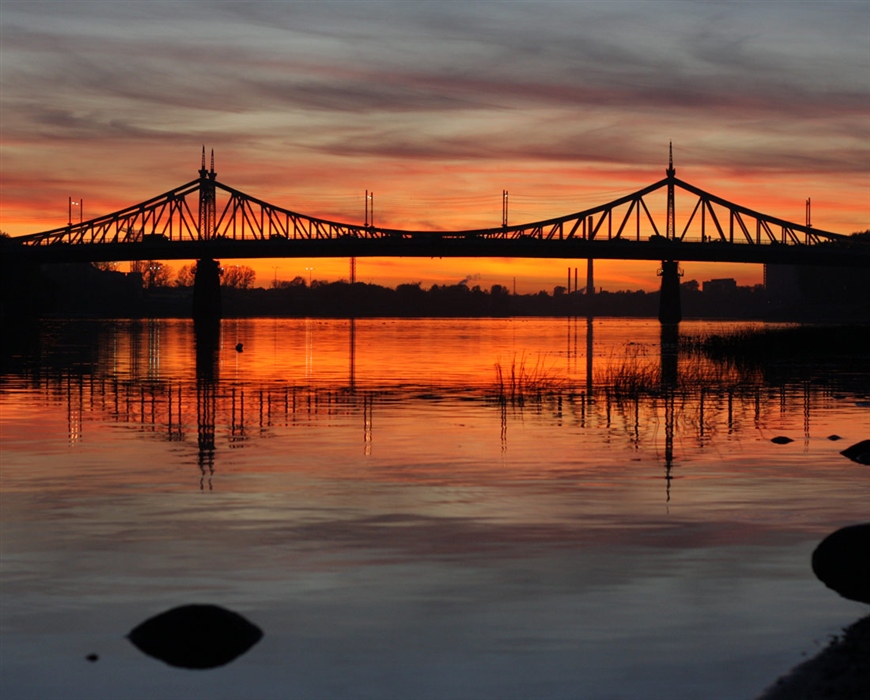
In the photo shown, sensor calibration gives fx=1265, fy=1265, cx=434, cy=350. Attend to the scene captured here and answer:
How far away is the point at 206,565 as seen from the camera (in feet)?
38.9

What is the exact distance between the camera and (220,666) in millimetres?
8766

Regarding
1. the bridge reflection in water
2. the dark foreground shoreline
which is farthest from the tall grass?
the dark foreground shoreline

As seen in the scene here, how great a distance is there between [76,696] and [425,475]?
10623 millimetres

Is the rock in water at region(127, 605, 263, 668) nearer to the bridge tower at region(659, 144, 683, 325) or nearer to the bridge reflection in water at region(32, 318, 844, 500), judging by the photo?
the bridge reflection in water at region(32, 318, 844, 500)

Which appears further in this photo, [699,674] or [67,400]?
[67,400]

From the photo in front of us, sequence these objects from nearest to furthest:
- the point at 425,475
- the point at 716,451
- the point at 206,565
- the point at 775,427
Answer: the point at 206,565, the point at 425,475, the point at 716,451, the point at 775,427

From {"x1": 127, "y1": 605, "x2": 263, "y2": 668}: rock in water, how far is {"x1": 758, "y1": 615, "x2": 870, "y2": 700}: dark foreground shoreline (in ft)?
12.0

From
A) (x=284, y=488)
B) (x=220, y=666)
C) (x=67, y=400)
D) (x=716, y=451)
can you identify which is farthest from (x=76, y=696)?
(x=67, y=400)

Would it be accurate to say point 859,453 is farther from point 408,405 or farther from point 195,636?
point 408,405

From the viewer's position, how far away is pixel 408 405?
3272cm

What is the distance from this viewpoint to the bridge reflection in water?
24.4 metres

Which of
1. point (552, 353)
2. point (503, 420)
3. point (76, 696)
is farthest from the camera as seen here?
point (552, 353)

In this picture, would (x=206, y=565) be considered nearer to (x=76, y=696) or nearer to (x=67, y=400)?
(x=76, y=696)

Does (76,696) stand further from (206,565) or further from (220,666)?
(206,565)
